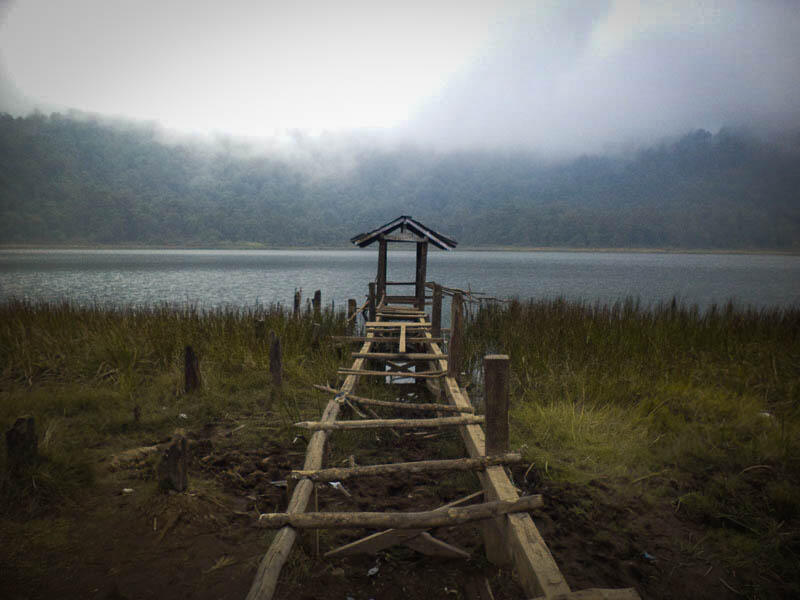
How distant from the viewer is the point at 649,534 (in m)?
3.95

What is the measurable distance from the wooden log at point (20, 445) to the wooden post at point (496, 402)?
395 cm

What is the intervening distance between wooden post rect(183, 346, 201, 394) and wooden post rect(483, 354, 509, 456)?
5120mm

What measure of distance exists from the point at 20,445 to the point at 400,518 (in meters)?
3.35

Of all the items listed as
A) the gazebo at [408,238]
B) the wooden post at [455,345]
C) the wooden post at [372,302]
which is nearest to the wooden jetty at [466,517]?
the wooden post at [455,345]

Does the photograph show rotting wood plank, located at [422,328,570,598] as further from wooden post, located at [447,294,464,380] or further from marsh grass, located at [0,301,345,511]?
marsh grass, located at [0,301,345,511]

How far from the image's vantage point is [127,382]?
7.18 metres

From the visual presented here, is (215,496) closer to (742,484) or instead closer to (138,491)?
(138,491)

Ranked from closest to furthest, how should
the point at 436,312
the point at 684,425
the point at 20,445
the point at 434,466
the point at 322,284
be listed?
the point at 20,445
the point at 434,466
the point at 684,425
the point at 436,312
the point at 322,284

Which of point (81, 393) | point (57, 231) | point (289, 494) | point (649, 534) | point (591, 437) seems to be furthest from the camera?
point (57, 231)

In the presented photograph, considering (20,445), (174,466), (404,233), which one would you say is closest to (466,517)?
(174,466)

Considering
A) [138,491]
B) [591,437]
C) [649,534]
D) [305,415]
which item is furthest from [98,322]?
[649,534]

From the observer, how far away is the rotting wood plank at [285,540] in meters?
2.47

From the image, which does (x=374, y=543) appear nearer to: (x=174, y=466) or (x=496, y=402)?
(x=496, y=402)

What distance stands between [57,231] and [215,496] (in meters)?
237
